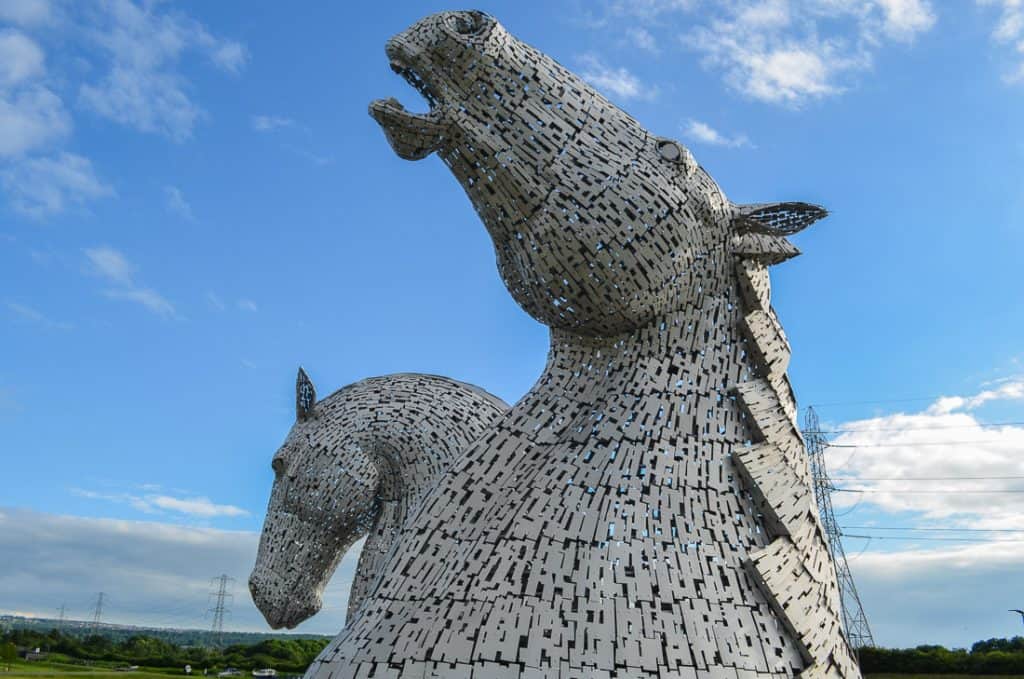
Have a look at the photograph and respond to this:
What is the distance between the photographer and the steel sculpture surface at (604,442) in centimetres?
317

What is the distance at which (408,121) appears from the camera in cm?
408

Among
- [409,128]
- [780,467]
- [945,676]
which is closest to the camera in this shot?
[780,467]

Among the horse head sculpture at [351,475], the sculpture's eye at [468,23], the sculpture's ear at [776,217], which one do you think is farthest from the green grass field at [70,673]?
the sculpture's ear at [776,217]

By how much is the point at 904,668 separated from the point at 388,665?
1841 centimetres

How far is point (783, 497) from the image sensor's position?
363 cm

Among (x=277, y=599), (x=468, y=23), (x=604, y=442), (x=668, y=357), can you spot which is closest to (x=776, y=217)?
(x=668, y=357)

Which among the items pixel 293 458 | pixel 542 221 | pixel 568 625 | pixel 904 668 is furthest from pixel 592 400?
pixel 904 668

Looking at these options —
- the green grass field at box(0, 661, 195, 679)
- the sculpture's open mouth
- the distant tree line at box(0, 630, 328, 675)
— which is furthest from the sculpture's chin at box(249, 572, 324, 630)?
the distant tree line at box(0, 630, 328, 675)

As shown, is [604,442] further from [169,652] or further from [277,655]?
[169,652]

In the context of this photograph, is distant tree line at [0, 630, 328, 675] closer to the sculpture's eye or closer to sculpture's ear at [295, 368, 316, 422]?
sculpture's ear at [295, 368, 316, 422]

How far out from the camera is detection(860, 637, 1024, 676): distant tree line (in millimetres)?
16328

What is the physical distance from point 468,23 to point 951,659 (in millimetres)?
18390

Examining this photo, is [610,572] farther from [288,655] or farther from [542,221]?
[288,655]

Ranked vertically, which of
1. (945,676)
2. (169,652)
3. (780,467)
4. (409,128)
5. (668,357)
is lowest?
(169,652)
